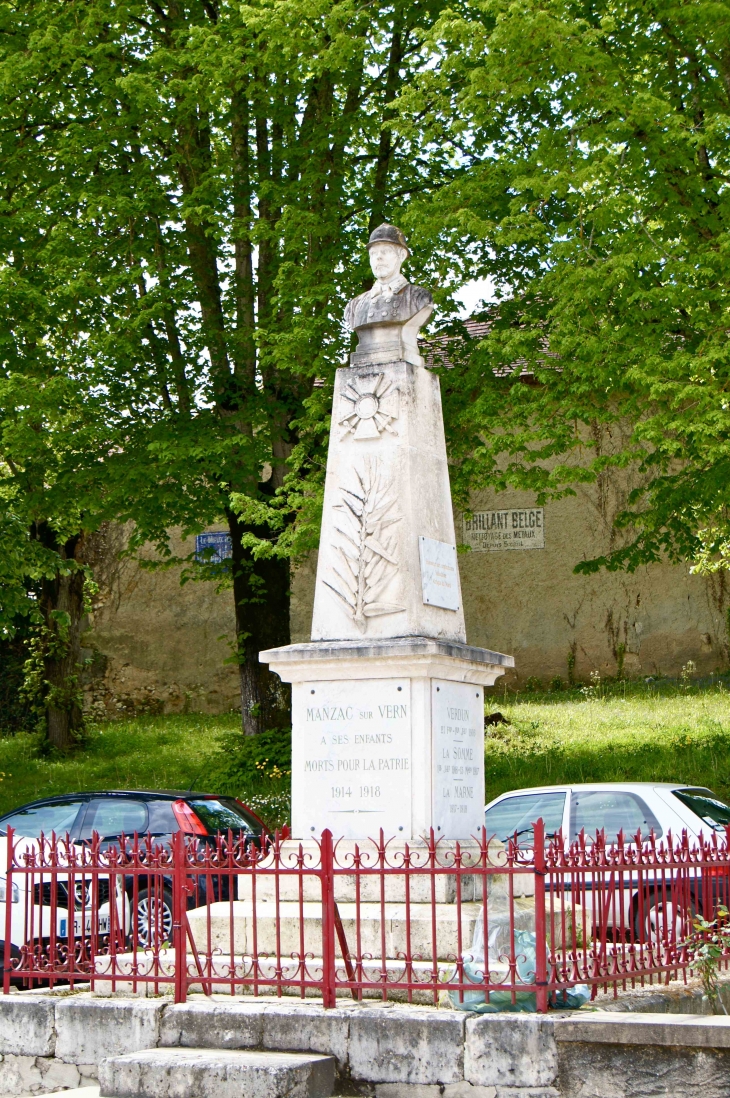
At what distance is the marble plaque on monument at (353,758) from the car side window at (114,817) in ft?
10.8

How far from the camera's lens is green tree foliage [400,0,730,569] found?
544 inches

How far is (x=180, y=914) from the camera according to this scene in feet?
23.3

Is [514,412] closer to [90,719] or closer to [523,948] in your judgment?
[523,948]

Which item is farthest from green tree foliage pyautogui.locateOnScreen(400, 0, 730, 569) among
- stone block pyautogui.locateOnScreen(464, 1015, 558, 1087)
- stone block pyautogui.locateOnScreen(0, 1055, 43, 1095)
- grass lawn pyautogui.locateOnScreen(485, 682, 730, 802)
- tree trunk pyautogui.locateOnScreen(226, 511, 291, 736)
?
stone block pyautogui.locateOnScreen(0, 1055, 43, 1095)

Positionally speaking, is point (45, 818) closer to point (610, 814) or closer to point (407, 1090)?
point (610, 814)

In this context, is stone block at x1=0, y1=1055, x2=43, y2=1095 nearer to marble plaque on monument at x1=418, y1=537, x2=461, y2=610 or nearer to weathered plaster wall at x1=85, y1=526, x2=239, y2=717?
marble plaque on monument at x1=418, y1=537, x2=461, y2=610

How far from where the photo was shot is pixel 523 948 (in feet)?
22.7

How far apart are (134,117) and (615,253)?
6.89 meters

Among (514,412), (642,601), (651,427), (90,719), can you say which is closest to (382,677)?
(651,427)

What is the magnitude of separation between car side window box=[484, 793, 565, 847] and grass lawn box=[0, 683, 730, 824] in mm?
4507

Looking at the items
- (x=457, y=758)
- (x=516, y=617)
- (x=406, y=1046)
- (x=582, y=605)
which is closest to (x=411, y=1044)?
(x=406, y=1046)

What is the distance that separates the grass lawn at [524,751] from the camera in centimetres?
1609

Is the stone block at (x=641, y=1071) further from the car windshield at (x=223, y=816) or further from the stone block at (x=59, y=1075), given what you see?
the car windshield at (x=223, y=816)

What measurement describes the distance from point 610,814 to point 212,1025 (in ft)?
14.9
